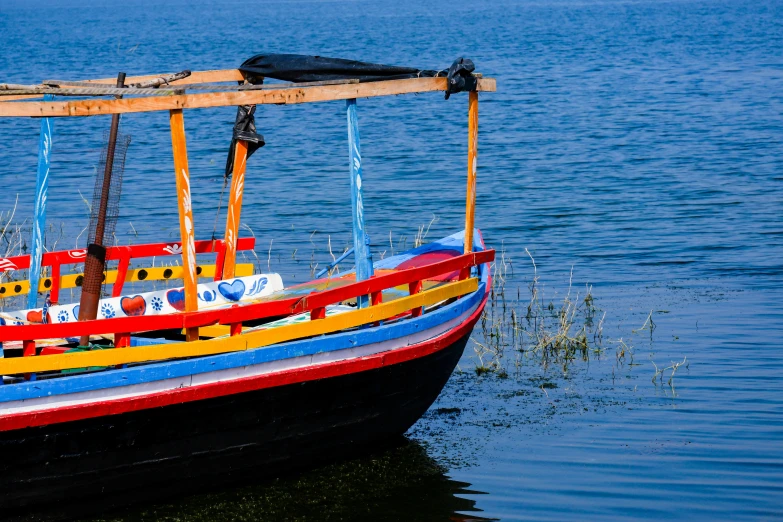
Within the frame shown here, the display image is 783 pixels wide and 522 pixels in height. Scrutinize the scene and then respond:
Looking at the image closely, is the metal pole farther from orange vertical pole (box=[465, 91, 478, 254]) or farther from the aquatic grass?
the aquatic grass

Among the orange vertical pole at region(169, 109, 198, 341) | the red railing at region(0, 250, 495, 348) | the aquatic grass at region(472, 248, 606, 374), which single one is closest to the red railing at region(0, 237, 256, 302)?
the orange vertical pole at region(169, 109, 198, 341)

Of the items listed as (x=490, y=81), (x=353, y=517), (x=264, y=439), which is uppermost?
(x=490, y=81)

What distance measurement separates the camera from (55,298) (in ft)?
32.2

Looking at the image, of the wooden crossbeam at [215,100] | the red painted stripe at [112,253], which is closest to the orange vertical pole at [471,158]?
the wooden crossbeam at [215,100]

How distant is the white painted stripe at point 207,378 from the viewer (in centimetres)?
705

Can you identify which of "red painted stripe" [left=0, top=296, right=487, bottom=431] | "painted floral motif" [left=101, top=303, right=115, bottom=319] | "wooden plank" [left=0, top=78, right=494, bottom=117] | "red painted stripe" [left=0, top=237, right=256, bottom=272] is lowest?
"red painted stripe" [left=0, top=296, right=487, bottom=431]

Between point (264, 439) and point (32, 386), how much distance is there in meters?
1.87

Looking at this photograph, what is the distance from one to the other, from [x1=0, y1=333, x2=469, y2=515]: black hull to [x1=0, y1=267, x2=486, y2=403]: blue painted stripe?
262mm

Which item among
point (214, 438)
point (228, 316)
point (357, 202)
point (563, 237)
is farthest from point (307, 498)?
point (563, 237)

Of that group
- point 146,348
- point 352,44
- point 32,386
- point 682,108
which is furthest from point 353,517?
point 352,44

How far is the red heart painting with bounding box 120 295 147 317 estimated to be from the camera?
30.0ft

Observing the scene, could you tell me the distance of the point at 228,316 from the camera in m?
7.67

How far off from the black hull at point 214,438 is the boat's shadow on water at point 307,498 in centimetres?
8

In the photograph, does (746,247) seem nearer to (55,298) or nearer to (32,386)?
(55,298)
